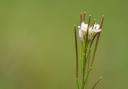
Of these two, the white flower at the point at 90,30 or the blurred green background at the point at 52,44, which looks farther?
the blurred green background at the point at 52,44

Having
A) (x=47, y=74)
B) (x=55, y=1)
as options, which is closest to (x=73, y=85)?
(x=47, y=74)

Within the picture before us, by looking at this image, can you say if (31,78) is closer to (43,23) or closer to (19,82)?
(19,82)

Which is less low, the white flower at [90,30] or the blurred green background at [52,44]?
the white flower at [90,30]

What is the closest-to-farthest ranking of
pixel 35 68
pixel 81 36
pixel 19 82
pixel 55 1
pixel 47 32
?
1. pixel 81 36
2. pixel 19 82
3. pixel 35 68
4. pixel 47 32
5. pixel 55 1

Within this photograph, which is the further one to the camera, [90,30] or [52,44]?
[52,44]

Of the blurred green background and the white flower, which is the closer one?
the white flower

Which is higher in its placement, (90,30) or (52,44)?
(90,30)

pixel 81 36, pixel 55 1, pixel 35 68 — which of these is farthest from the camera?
pixel 55 1

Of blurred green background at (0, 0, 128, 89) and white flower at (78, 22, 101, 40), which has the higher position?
white flower at (78, 22, 101, 40)
